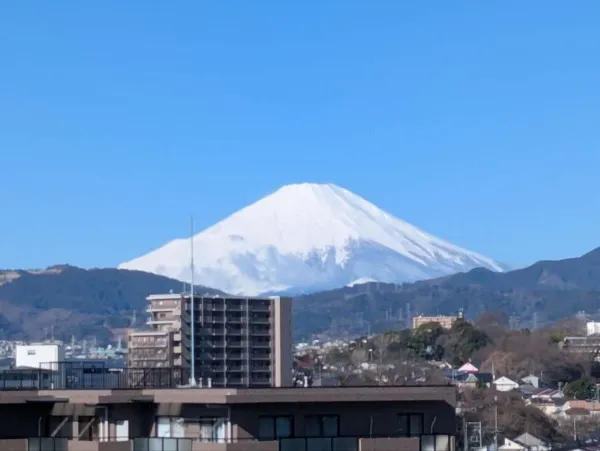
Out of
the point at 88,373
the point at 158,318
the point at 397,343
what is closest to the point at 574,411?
the point at 158,318

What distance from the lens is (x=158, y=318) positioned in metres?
92.8

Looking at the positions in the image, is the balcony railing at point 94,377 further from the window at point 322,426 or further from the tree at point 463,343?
the tree at point 463,343

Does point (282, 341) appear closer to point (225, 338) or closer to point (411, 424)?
point (225, 338)

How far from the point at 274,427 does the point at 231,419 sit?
1.44 ft

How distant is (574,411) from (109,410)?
6467 cm

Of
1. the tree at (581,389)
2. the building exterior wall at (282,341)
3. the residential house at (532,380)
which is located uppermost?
the building exterior wall at (282,341)

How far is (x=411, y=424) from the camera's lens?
14055 millimetres

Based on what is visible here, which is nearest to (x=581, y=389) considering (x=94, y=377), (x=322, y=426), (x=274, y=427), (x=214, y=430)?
(x=94, y=377)

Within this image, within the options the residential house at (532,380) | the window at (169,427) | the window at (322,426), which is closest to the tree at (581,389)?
the residential house at (532,380)

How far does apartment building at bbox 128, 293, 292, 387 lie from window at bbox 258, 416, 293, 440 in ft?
226

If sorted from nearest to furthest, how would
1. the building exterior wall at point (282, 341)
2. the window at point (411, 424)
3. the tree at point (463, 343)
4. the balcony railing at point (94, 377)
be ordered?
1. the window at point (411, 424)
2. the balcony railing at point (94, 377)
3. the building exterior wall at point (282, 341)
4. the tree at point (463, 343)

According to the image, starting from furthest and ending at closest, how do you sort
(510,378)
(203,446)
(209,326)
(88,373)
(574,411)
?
(510,378) < (209,326) < (574,411) < (88,373) < (203,446)

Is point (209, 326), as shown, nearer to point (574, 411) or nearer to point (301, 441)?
point (574, 411)

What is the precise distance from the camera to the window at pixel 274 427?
44.2 ft
